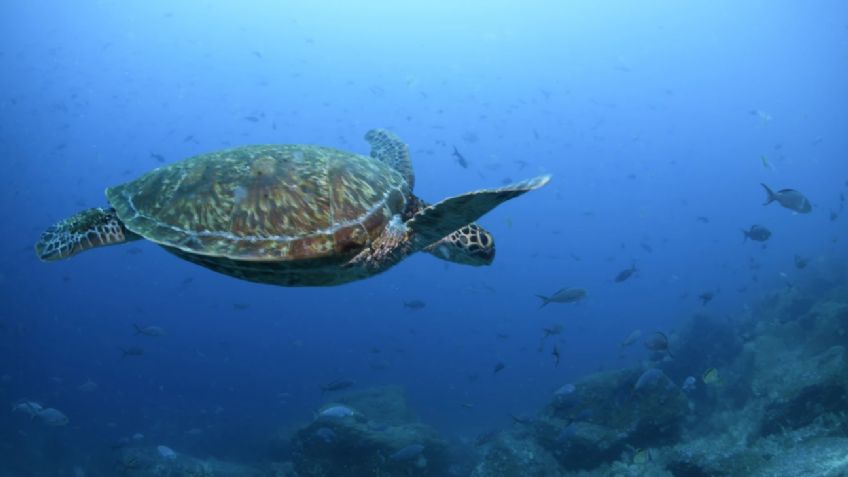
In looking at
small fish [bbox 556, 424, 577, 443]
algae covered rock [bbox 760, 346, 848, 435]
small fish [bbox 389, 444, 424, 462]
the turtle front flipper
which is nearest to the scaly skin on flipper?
the turtle front flipper

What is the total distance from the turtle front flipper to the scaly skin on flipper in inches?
119

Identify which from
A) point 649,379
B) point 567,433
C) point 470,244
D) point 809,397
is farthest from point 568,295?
point 470,244

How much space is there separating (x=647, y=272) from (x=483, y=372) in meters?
55.3

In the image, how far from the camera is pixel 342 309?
220 feet

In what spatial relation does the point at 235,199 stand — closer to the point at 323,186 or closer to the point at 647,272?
the point at 323,186

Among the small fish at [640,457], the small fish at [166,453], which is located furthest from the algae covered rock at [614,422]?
the small fish at [166,453]

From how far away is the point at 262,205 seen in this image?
384 centimetres

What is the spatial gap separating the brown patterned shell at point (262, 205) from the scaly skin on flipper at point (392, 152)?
149 cm

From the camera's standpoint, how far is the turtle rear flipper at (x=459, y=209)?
278cm

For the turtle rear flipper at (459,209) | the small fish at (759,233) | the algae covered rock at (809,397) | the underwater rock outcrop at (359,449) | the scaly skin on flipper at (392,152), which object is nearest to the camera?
the turtle rear flipper at (459,209)

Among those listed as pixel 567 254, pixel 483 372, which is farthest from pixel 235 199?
pixel 567 254

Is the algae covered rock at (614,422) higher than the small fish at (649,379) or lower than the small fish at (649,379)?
lower

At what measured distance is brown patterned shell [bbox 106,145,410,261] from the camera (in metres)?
3.67

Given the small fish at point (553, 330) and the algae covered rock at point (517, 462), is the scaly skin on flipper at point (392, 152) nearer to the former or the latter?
the algae covered rock at point (517, 462)
